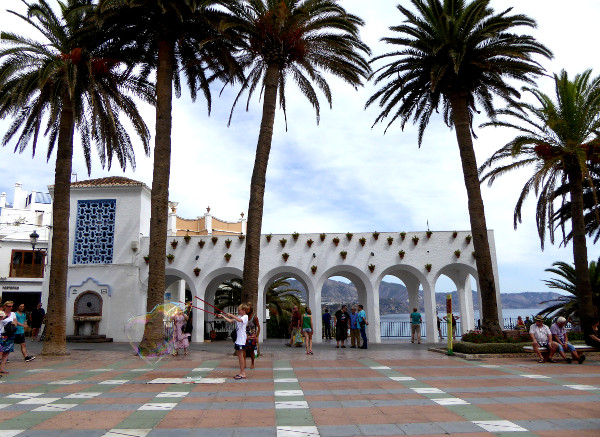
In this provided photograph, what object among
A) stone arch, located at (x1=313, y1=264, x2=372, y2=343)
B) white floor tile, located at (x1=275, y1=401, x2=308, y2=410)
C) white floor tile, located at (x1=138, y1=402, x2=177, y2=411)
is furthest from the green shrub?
white floor tile, located at (x1=138, y1=402, x2=177, y2=411)

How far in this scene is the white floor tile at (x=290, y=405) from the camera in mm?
7850

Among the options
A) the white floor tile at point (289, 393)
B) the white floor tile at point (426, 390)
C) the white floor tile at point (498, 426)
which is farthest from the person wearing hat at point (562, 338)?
the white floor tile at point (289, 393)

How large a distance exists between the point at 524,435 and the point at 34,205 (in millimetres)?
48412

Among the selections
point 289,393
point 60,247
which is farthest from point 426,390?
point 60,247

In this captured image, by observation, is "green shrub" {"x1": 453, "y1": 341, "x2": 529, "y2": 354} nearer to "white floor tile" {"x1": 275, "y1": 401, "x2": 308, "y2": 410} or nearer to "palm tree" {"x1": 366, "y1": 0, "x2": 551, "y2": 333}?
"palm tree" {"x1": 366, "y1": 0, "x2": 551, "y2": 333}

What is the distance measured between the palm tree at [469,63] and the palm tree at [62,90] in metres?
10.6

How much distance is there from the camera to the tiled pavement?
6.54 metres

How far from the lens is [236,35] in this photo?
17.6 m

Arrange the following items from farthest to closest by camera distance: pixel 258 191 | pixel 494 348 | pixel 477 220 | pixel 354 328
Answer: pixel 354 328
pixel 477 220
pixel 258 191
pixel 494 348

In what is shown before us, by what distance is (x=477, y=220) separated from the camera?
58.9 feet

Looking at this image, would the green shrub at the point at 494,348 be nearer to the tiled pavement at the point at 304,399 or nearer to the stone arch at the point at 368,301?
the tiled pavement at the point at 304,399

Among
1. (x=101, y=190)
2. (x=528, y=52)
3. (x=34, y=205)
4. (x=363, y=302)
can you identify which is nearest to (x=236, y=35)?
(x=528, y=52)

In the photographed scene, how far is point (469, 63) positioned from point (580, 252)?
27.7 feet

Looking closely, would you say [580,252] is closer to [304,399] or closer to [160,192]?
[304,399]
